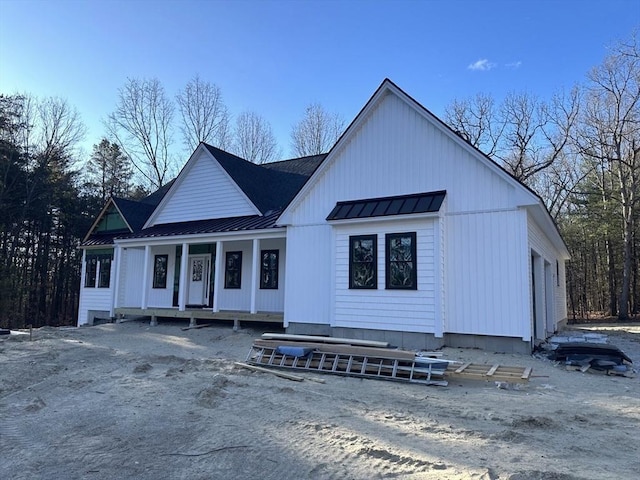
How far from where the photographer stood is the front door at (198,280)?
17.0 meters

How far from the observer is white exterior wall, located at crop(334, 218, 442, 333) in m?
10.2

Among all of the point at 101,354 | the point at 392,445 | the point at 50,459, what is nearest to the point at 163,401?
the point at 50,459

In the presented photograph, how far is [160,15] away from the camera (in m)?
14.2

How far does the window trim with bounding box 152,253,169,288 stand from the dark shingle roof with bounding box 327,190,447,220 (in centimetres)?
918

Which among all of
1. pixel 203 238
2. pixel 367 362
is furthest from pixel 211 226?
pixel 367 362

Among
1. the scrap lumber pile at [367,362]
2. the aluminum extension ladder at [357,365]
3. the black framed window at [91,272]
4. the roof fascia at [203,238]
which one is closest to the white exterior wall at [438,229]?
the roof fascia at [203,238]

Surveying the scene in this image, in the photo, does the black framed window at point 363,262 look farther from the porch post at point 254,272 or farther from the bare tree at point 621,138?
the bare tree at point 621,138

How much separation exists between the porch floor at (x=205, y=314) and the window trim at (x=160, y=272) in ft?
4.90

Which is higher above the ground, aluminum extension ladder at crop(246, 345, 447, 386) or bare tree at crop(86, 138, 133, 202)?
bare tree at crop(86, 138, 133, 202)

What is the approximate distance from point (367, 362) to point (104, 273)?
15368 mm

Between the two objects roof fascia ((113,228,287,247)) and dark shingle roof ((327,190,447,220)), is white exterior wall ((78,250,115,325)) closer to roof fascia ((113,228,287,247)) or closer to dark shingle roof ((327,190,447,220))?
roof fascia ((113,228,287,247))

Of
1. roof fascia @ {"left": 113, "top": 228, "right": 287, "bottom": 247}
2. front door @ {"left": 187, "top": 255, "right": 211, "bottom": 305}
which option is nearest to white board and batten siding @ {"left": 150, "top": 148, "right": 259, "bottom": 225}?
roof fascia @ {"left": 113, "top": 228, "right": 287, "bottom": 247}

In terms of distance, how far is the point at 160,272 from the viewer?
709 inches

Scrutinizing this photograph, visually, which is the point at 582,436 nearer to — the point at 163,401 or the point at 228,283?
the point at 163,401
